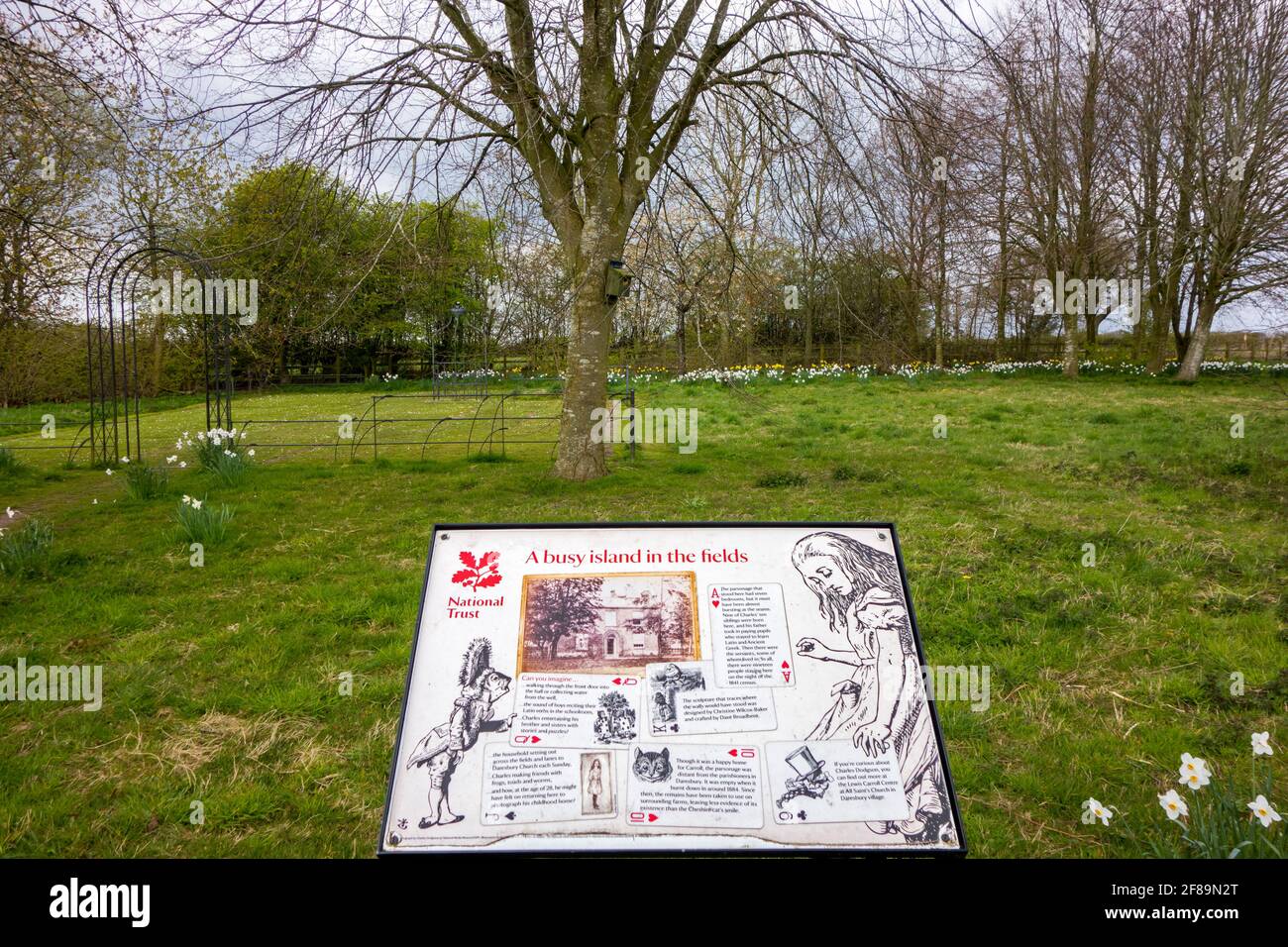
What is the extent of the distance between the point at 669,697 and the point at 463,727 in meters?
0.57

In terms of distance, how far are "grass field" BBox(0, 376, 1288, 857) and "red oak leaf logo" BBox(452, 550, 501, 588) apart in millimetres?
1177

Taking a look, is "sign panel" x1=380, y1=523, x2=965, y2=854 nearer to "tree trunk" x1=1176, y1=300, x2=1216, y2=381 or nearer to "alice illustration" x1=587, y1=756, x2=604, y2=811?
"alice illustration" x1=587, y1=756, x2=604, y2=811

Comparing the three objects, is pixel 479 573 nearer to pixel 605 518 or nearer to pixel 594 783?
pixel 594 783

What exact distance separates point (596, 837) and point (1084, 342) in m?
30.3

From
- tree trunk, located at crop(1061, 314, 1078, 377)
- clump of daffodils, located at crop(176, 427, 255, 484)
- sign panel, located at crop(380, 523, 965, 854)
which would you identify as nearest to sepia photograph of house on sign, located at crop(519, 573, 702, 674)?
sign panel, located at crop(380, 523, 965, 854)

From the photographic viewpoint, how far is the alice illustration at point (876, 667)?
201 cm

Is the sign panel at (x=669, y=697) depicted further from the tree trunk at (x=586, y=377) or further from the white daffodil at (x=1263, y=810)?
the tree trunk at (x=586, y=377)

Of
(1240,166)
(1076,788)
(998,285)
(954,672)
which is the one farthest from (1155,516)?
(998,285)

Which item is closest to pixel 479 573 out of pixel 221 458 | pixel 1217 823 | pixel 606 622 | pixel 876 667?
pixel 606 622

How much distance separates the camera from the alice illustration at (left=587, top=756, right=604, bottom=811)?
1.94 metres

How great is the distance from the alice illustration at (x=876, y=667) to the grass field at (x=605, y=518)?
A: 1.02 meters

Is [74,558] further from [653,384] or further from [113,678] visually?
[653,384]

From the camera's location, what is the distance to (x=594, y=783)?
6.46 feet

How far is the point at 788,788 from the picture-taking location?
6.53 ft
